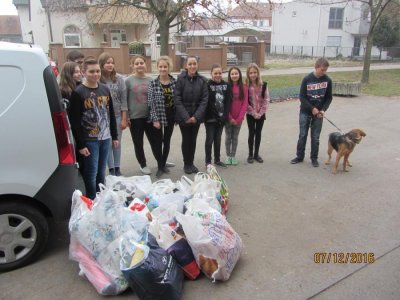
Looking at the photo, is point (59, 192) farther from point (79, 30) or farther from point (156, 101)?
point (79, 30)

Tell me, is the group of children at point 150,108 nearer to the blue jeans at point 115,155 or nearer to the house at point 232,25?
the blue jeans at point 115,155

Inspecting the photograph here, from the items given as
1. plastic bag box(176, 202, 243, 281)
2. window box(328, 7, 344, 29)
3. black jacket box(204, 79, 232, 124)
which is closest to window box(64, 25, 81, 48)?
window box(328, 7, 344, 29)

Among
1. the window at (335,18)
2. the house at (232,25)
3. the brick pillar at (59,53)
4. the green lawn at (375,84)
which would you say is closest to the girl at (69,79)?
the house at (232,25)

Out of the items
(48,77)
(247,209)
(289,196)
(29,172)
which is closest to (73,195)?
(29,172)

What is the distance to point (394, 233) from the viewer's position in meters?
3.96

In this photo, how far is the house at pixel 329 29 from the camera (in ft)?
129

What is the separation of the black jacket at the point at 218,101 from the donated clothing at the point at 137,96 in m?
0.97

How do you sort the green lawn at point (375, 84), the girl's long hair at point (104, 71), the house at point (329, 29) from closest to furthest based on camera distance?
the girl's long hair at point (104, 71), the green lawn at point (375, 84), the house at point (329, 29)

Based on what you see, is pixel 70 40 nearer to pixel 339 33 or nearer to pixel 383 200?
pixel 339 33

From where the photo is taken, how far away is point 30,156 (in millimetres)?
3117

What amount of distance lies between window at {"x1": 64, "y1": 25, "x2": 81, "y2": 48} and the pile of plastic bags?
105ft

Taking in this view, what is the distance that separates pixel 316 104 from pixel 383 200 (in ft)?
6.44

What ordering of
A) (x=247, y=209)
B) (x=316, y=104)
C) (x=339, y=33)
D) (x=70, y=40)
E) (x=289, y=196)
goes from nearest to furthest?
(x=247, y=209), (x=289, y=196), (x=316, y=104), (x=70, y=40), (x=339, y=33)
